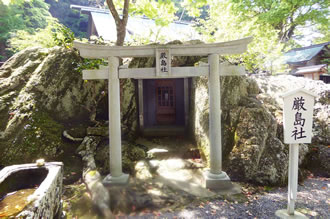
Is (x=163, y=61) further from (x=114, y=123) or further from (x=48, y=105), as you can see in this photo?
(x=48, y=105)

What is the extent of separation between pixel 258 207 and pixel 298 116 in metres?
2.44

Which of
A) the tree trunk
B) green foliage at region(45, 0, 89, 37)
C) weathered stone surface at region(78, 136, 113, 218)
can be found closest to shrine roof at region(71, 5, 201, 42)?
green foliage at region(45, 0, 89, 37)

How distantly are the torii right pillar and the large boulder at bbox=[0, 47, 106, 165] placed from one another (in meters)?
5.26

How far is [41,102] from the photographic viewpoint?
7270 millimetres

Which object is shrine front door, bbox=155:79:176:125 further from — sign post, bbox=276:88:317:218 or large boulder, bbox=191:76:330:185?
sign post, bbox=276:88:317:218

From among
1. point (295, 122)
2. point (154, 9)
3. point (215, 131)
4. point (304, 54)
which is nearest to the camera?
point (295, 122)

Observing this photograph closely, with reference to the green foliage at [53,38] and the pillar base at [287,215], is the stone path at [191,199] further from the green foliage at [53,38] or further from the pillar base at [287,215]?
the green foliage at [53,38]

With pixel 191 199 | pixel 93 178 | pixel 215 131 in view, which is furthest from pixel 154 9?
pixel 191 199

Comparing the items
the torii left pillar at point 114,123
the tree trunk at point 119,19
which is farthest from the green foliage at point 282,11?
the torii left pillar at point 114,123

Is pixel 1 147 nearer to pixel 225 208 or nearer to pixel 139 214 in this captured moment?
pixel 139 214

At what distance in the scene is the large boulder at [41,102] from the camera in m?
6.27

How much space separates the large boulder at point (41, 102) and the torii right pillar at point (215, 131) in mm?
5257

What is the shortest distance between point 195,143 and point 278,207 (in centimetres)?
416

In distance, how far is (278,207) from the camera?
4.49m
